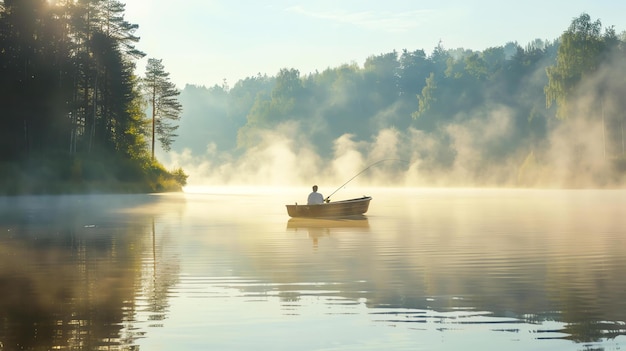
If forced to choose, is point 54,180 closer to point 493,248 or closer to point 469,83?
point 493,248

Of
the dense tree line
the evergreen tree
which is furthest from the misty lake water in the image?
the evergreen tree

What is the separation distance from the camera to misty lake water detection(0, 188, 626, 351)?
40.9 feet

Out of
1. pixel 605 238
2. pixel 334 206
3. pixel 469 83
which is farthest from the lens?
pixel 469 83

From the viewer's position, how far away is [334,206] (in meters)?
46.2

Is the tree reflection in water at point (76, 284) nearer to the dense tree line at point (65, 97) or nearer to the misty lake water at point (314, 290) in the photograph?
the misty lake water at point (314, 290)

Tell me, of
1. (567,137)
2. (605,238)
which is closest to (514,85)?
(567,137)

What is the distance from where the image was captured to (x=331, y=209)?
46344 mm

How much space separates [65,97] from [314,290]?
66997 mm

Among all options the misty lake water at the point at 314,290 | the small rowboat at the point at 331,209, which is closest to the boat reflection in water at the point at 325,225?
the small rowboat at the point at 331,209

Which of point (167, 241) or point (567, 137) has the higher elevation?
point (567, 137)

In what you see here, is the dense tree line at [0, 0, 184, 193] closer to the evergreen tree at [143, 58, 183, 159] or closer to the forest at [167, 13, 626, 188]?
the evergreen tree at [143, 58, 183, 159]

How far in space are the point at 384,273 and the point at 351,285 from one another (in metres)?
2.44

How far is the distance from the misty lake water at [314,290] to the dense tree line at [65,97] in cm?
4414

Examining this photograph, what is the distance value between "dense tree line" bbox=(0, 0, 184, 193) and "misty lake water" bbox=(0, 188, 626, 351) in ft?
145
